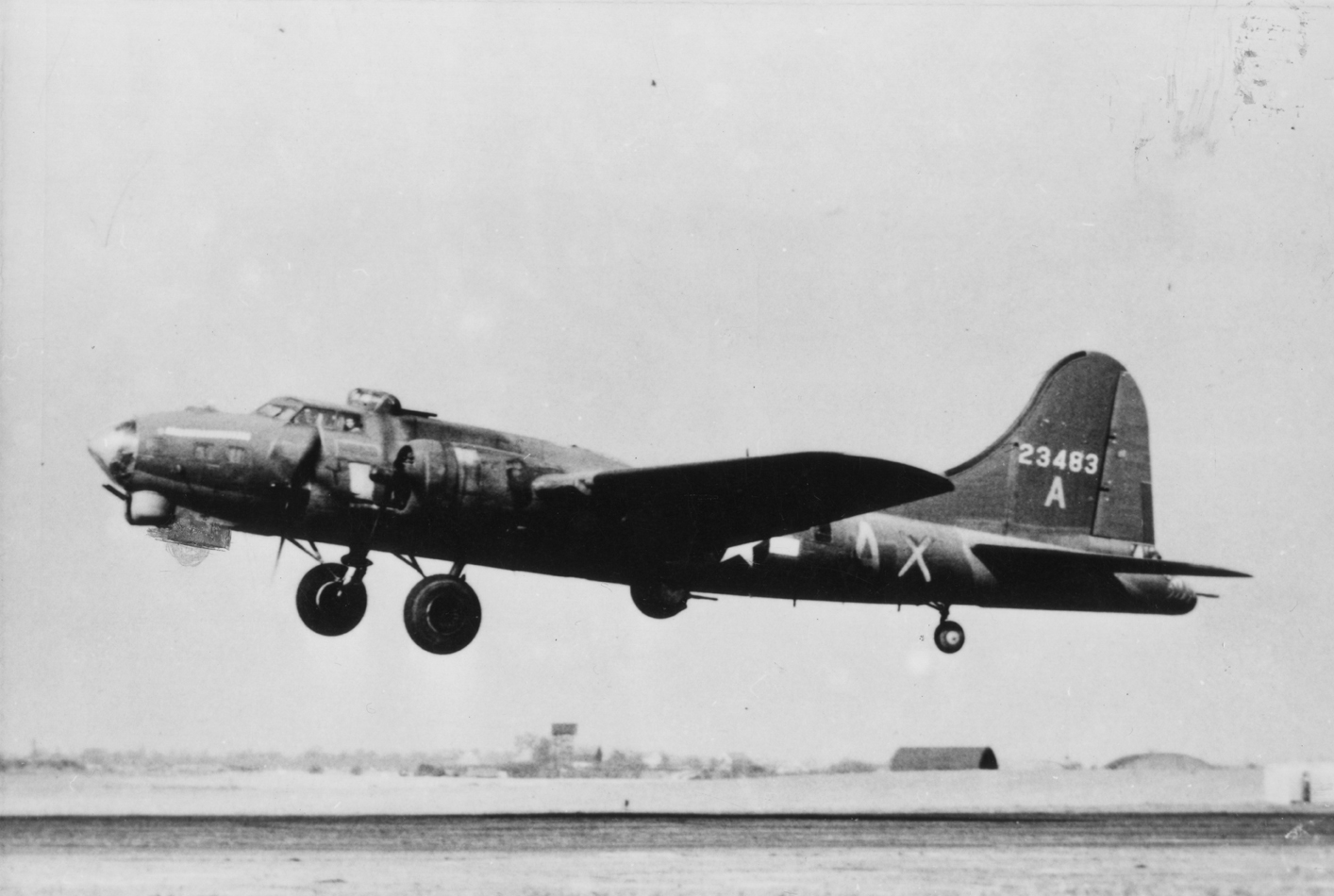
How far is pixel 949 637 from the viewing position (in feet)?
69.4

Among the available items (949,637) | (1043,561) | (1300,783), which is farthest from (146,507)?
(1300,783)

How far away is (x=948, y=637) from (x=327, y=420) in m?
9.72

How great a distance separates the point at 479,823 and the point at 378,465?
482 cm

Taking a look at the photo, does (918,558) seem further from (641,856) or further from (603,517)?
(641,856)

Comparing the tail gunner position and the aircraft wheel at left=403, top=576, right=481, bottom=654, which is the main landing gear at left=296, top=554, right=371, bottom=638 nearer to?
the tail gunner position

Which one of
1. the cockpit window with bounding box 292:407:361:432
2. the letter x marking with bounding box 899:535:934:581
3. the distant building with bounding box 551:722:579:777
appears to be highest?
the cockpit window with bounding box 292:407:361:432

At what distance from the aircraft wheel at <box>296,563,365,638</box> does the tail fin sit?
31.1ft

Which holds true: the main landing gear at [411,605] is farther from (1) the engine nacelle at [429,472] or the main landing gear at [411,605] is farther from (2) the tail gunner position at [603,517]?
(1) the engine nacelle at [429,472]

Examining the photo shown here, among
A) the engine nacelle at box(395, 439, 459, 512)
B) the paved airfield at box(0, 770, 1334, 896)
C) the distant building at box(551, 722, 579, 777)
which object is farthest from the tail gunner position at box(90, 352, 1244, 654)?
the distant building at box(551, 722, 579, 777)

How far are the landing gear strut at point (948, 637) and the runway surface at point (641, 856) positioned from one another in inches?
106

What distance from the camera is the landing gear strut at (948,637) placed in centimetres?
2109

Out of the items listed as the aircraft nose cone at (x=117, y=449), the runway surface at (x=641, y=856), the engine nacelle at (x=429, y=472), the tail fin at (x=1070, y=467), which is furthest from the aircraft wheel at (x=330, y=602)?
the tail fin at (x=1070, y=467)

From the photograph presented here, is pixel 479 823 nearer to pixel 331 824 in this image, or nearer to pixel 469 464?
pixel 331 824

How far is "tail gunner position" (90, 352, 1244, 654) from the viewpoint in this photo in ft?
55.2
